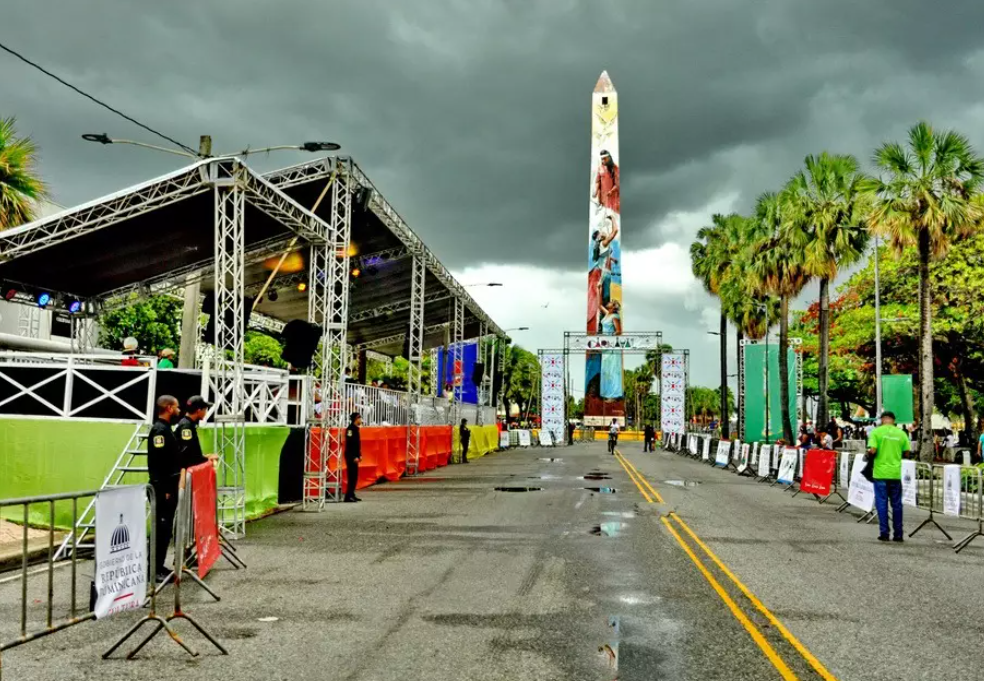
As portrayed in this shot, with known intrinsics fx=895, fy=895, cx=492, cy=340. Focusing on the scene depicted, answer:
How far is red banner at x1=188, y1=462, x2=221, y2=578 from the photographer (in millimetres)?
8289

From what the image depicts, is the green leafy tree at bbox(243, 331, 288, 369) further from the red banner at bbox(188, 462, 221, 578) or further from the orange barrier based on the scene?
the red banner at bbox(188, 462, 221, 578)

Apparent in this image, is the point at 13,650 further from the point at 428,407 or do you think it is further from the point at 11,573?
the point at 428,407

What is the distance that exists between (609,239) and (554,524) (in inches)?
3556

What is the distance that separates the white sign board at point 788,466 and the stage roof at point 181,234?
505 inches

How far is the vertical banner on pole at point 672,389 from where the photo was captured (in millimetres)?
60344

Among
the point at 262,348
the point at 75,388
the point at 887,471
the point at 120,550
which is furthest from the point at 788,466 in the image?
the point at 262,348

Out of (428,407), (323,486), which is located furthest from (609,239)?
(323,486)

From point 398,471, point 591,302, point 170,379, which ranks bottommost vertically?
point 398,471

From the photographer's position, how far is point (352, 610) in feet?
26.3

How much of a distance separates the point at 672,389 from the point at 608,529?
4778 cm

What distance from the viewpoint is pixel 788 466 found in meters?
25.7

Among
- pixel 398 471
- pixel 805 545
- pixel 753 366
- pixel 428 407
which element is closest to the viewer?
pixel 805 545

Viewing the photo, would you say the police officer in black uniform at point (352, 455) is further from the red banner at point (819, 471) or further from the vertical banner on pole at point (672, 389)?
the vertical banner on pole at point (672, 389)

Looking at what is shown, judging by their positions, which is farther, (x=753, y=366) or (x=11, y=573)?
(x=753, y=366)
